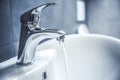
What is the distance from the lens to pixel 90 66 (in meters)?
0.91

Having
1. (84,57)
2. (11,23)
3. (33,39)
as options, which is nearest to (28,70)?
(33,39)

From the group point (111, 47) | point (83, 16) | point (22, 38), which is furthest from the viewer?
point (83, 16)

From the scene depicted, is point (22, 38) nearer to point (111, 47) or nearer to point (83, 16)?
point (111, 47)

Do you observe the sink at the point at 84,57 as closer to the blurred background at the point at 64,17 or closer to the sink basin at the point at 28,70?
the sink basin at the point at 28,70

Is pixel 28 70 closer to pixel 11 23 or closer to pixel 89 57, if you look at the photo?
pixel 11 23

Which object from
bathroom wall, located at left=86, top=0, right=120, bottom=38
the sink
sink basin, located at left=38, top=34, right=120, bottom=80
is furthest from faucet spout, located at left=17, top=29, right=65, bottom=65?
bathroom wall, located at left=86, top=0, right=120, bottom=38

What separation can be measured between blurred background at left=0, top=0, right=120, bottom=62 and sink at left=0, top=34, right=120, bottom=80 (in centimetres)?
13

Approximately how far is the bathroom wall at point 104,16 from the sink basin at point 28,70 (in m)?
1.09

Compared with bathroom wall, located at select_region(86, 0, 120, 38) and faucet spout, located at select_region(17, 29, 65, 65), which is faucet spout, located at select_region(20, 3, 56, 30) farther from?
bathroom wall, located at select_region(86, 0, 120, 38)

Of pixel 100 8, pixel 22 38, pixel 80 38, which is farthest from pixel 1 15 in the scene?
pixel 100 8

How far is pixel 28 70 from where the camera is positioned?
1.85 ft

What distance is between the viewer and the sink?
2.66 feet

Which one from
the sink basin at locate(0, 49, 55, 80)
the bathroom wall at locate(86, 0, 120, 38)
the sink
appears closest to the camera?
the sink basin at locate(0, 49, 55, 80)

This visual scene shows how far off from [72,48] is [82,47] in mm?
49
